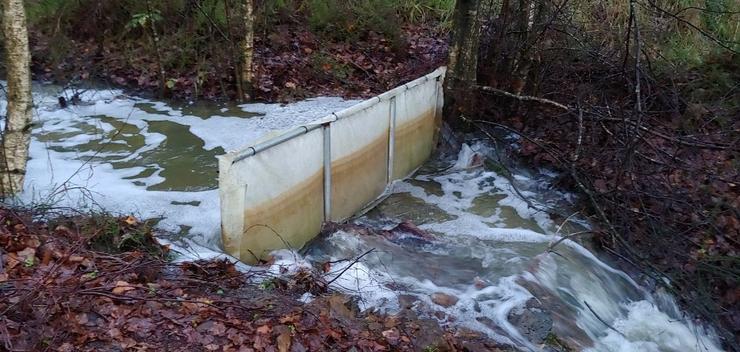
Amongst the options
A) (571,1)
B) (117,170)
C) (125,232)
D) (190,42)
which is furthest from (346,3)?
(125,232)

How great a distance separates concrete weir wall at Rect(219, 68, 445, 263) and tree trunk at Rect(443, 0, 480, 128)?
505 millimetres

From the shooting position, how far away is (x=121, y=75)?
10.7 meters

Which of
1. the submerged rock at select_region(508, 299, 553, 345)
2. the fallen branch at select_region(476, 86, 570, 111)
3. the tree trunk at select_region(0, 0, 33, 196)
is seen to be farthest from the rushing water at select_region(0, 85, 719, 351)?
the fallen branch at select_region(476, 86, 570, 111)

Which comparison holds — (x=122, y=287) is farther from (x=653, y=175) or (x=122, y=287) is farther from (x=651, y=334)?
(x=653, y=175)

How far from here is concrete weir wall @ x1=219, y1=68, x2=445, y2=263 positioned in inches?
193

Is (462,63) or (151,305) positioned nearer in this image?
(151,305)

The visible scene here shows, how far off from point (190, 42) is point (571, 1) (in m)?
6.56

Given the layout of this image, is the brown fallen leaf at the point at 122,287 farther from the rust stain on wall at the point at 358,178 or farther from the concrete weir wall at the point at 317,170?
the rust stain on wall at the point at 358,178

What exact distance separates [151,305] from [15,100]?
268 cm

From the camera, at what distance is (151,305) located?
377cm

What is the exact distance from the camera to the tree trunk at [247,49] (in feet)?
30.5

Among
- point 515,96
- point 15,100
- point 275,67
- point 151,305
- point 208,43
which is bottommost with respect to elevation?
point 151,305

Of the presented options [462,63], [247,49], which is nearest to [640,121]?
[462,63]

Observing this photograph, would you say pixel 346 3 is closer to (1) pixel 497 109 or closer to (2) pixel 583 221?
(1) pixel 497 109
